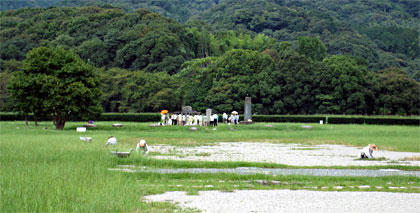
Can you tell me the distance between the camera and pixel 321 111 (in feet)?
248

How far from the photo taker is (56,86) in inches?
1558

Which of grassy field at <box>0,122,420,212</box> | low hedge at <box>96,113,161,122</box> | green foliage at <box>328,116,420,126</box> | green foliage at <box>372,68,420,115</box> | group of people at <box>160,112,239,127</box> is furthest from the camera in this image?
green foliage at <box>372,68,420,115</box>

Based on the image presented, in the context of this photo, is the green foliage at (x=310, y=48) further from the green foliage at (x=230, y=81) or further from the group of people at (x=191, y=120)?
the group of people at (x=191, y=120)

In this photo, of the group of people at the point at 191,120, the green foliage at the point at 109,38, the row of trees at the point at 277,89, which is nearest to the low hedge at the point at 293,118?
the group of people at the point at 191,120

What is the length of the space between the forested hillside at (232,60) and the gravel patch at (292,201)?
47975 mm

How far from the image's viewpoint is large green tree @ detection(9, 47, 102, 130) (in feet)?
129

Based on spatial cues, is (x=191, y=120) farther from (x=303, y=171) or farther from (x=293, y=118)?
(x=303, y=171)

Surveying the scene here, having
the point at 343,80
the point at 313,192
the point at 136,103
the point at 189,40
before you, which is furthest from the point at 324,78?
the point at 313,192

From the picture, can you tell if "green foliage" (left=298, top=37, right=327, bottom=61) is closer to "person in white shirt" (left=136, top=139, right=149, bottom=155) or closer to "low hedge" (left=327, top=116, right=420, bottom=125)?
"low hedge" (left=327, top=116, right=420, bottom=125)

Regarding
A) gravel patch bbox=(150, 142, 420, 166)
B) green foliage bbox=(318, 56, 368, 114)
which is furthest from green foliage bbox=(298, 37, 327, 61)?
gravel patch bbox=(150, 142, 420, 166)

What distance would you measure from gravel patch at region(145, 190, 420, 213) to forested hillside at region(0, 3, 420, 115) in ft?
157

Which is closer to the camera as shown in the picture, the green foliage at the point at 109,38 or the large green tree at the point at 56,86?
the large green tree at the point at 56,86

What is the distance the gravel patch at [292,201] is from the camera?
32.2 feet

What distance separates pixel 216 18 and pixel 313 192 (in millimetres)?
183737
